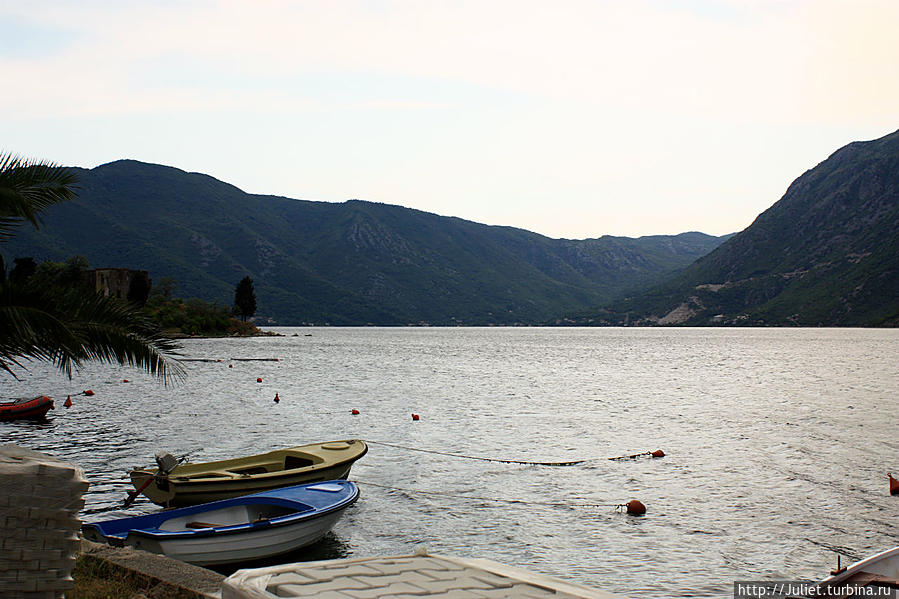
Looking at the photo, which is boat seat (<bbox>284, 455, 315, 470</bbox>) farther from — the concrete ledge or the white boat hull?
the concrete ledge

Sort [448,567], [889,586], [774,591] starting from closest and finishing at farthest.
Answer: [448,567] → [889,586] → [774,591]

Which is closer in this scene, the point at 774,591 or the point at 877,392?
the point at 774,591

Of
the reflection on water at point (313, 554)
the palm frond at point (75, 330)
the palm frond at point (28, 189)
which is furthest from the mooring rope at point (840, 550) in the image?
the palm frond at point (28, 189)

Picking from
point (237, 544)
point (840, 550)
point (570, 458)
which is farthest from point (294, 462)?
point (840, 550)

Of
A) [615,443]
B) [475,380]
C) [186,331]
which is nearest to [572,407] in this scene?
[615,443]

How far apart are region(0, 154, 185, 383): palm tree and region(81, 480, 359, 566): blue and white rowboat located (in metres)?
4.11

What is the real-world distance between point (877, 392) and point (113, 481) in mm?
60698

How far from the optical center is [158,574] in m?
9.97

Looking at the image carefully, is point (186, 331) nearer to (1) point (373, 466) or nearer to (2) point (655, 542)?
(1) point (373, 466)

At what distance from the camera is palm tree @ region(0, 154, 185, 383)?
11.1 meters

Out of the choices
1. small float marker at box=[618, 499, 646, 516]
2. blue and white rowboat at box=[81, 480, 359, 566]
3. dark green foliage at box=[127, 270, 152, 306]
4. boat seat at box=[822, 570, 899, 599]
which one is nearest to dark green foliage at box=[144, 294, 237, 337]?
dark green foliage at box=[127, 270, 152, 306]

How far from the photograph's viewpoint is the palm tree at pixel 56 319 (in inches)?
436

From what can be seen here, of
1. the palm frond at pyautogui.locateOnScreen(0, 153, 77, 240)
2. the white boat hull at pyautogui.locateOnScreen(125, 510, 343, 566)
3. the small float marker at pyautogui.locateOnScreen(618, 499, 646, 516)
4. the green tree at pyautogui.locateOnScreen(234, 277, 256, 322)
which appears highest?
the green tree at pyautogui.locateOnScreen(234, 277, 256, 322)

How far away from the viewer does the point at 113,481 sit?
23984 millimetres
